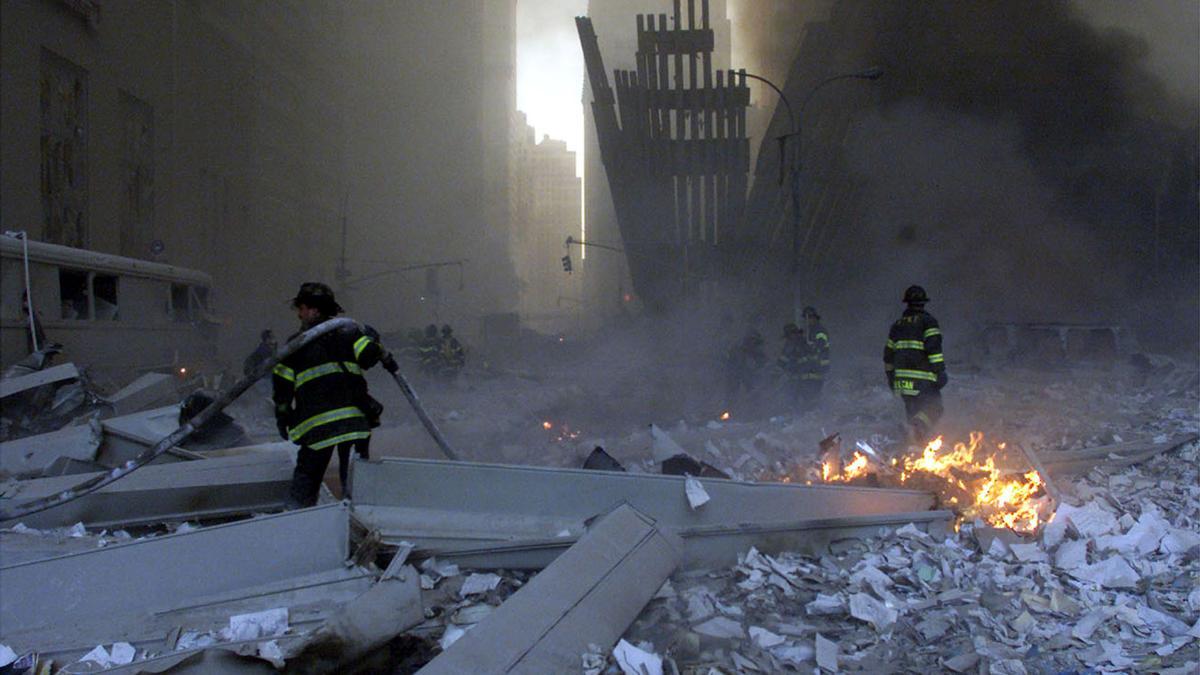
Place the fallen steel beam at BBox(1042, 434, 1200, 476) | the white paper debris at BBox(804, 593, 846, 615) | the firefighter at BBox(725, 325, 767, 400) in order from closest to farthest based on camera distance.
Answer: the white paper debris at BBox(804, 593, 846, 615) < the fallen steel beam at BBox(1042, 434, 1200, 476) < the firefighter at BBox(725, 325, 767, 400)

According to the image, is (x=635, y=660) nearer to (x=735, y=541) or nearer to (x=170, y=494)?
(x=735, y=541)

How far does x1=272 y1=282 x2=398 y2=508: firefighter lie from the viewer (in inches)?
194

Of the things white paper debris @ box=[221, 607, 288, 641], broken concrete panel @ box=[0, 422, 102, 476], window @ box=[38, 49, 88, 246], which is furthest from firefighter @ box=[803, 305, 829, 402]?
window @ box=[38, 49, 88, 246]

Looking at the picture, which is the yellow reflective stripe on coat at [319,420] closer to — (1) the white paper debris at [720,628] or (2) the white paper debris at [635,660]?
(2) the white paper debris at [635,660]

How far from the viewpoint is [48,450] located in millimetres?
6344

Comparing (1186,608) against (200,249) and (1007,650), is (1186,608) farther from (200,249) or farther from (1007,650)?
(200,249)

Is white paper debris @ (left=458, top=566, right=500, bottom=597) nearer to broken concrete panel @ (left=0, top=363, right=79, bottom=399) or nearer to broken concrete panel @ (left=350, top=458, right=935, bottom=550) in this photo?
broken concrete panel @ (left=350, top=458, right=935, bottom=550)

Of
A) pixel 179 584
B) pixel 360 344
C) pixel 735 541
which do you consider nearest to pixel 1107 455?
pixel 735 541

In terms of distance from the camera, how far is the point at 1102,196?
19.5 meters

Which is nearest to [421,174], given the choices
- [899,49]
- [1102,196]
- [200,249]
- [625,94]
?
[200,249]

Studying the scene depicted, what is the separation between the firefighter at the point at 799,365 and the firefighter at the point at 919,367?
3.78 metres

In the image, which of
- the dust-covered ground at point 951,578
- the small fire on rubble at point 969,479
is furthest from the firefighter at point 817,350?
the small fire on rubble at point 969,479

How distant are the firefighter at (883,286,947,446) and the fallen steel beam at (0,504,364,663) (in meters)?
5.14

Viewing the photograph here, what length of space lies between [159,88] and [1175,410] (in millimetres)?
24400
